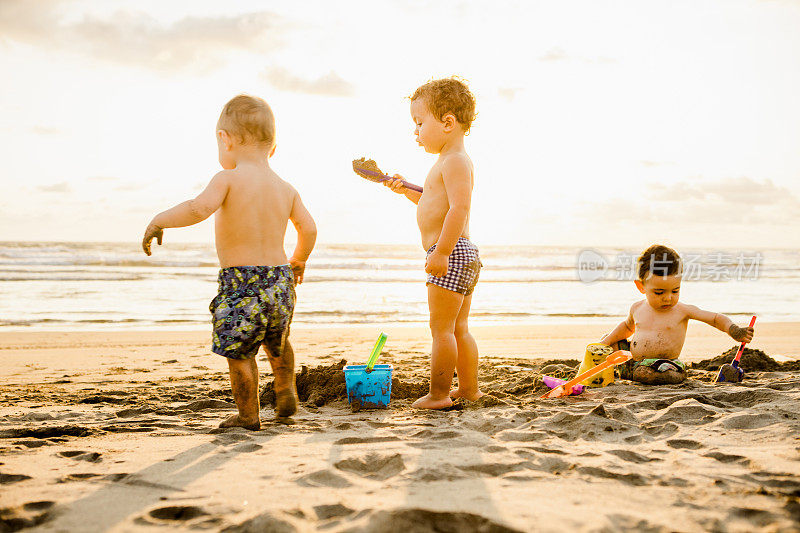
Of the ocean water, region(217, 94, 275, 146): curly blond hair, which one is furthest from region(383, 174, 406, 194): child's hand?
the ocean water

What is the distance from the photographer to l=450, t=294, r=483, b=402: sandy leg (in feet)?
13.0

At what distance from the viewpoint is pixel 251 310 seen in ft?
10.6

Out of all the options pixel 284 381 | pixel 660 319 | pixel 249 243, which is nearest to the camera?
pixel 249 243

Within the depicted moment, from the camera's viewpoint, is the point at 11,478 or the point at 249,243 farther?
the point at 249,243

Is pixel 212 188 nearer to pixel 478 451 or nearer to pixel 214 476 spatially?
pixel 214 476

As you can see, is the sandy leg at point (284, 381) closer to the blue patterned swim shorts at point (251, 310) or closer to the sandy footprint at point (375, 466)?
the blue patterned swim shorts at point (251, 310)

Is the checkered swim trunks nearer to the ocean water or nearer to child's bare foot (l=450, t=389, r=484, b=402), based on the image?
child's bare foot (l=450, t=389, r=484, b=402)

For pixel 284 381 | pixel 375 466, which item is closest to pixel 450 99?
pixel 284 381

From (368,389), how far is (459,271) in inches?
34.5

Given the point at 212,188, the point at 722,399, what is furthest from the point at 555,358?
the point at 212,188

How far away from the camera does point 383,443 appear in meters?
2.81

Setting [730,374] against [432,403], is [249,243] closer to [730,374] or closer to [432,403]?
[432,403]

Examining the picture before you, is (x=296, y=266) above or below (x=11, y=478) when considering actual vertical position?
above

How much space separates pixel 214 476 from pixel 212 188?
1.51m
